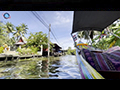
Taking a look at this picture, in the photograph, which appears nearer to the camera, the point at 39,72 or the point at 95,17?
the point at 95,17

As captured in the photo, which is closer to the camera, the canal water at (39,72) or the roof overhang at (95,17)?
the roof overhang at (95,17)

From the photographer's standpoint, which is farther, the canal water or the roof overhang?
the canal water

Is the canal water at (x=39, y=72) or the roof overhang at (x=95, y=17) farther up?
the roof overhang at (x=95, y=17)

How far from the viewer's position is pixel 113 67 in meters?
1.06

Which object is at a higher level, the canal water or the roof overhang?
the roof overhang

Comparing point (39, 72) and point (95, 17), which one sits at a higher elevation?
point (95, 17)
